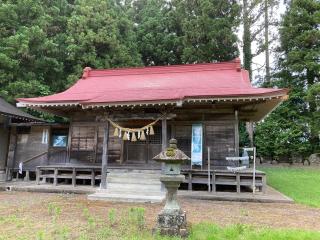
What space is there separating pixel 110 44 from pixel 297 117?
45.6ft

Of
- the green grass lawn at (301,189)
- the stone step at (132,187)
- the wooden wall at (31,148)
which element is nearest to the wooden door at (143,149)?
the stone step at (132,187)

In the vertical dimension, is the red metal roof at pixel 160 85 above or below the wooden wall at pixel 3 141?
above

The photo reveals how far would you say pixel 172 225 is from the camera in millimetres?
5785

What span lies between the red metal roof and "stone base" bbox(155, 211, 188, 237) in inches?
185

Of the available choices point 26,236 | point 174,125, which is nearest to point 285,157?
point 174,125

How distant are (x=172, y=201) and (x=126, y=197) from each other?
372 cm

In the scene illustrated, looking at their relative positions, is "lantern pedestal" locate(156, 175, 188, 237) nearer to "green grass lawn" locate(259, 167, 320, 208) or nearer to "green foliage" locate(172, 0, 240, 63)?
"green grass lawn" locate(259, 167, 320, 208)

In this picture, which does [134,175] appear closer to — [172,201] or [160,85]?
[160,85]

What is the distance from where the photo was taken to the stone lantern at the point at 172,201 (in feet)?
18.9

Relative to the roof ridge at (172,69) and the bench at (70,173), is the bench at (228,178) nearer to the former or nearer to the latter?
the bench at (70,173)

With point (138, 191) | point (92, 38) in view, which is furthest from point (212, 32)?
point (138, 191)

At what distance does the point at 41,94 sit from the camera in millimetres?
18625

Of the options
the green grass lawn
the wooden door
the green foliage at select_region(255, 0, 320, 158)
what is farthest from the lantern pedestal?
the green foliage at select_region(255, 0, 320, 158)

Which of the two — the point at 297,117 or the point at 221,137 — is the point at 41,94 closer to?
the point at 221,137
